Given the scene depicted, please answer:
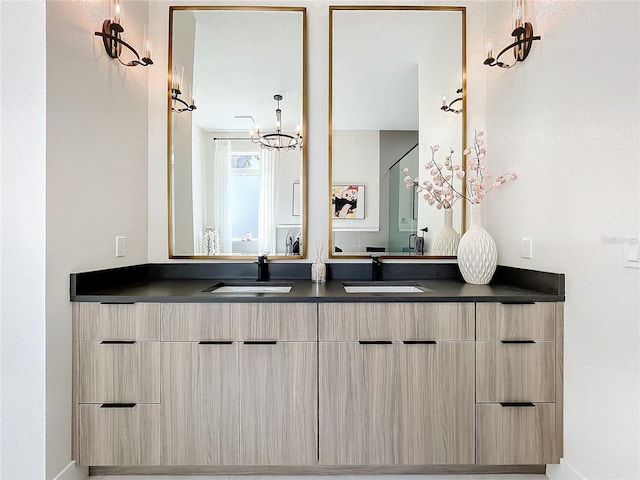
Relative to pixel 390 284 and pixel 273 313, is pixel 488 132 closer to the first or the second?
pixel 390 284

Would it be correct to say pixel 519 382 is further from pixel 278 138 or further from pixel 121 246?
pixel 121 246

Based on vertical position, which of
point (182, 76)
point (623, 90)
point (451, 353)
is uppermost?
point (182, 76)

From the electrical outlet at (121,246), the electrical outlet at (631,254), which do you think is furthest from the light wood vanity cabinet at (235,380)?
the electrical outlet at (631,254)

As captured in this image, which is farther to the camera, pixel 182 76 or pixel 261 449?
pixel 182 76

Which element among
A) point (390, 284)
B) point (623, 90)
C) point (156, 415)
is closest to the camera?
point (623, 90)

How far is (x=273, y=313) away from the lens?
191 centimetres

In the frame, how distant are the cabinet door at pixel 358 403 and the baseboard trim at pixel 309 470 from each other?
0.13 meters

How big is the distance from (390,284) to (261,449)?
111 centimetres

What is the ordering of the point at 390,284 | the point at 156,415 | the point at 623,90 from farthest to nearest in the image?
Answer: 1. the point at 390,284
2. the point at 156,415
3. the point at 623,90

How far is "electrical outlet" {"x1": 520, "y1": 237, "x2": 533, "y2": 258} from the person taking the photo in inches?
83.4

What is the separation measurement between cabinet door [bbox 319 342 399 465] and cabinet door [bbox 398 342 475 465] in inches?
2.1

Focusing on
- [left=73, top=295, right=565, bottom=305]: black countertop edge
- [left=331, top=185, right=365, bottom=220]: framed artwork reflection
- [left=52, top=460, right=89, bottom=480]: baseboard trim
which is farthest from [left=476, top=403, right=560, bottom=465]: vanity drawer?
[left=52, top=460, right=89, bottom=480]: baseboard trim

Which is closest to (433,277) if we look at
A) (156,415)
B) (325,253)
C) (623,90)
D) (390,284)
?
(390,284)

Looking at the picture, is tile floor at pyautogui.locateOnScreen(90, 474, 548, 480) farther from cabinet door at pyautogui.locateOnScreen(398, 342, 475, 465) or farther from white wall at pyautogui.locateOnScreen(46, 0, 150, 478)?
white wall at pyautogui.locateOnScreen(46, 0, 150, 478)
